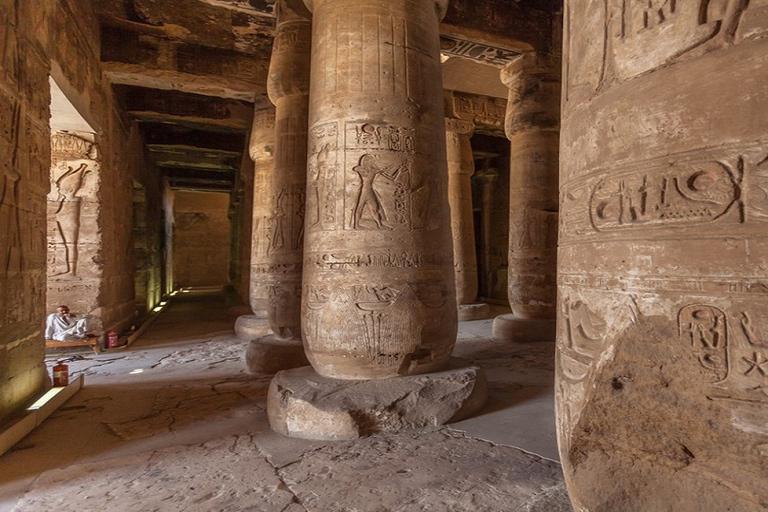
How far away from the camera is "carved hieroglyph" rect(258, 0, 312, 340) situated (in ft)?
16.1

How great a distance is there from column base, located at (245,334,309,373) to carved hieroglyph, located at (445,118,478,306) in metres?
4.62

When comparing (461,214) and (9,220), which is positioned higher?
(461,214)

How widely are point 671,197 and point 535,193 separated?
5.41m

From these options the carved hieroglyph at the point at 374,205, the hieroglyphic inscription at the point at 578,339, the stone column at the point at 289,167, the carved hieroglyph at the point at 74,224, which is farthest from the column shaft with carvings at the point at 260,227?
the hieroglyphic inscription at the point at 578,339

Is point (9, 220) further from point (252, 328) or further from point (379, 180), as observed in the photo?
point (252, 328)

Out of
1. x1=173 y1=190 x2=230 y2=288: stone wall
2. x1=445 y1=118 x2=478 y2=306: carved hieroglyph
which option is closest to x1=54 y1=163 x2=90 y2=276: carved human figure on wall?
x1=445 y1=118 x2=478 y2=306: carved hieroglyph

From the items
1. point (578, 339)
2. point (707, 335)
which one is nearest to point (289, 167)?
point (578, 339)

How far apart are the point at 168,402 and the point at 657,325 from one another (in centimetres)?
388

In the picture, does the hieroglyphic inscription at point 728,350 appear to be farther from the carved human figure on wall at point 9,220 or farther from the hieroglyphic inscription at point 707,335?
the carved human figure on wall at point 9,220

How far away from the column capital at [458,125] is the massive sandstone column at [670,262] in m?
7.87

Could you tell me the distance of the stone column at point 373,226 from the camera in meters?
3.09

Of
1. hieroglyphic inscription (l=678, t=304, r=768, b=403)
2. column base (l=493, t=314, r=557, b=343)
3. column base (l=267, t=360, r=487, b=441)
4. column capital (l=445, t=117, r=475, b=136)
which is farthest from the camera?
column capital (l=445, t=117, r=475, b=136)

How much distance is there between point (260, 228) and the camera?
22.3ft

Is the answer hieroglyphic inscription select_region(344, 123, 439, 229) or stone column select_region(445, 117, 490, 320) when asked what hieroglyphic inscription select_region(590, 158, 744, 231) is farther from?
stone column select_region(445, 117, 490, 320)
